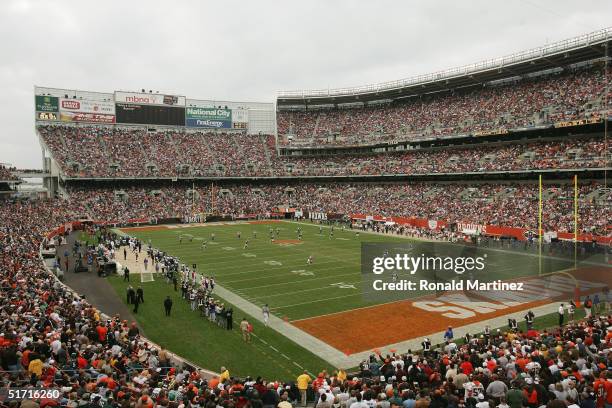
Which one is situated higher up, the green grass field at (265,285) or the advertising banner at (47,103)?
the advertising banner at (47,103)

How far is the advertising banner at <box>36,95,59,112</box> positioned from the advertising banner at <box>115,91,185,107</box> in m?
8.05

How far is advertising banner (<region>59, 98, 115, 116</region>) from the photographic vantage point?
6438cm

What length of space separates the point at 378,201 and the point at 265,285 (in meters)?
35.6

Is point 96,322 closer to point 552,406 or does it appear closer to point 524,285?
point 552,406

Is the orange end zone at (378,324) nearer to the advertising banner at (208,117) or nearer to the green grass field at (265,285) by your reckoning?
the green grass field at (265,285)

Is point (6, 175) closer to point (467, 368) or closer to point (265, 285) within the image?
point (265, 285)

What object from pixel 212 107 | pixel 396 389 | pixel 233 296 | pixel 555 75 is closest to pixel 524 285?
pixel 233 296

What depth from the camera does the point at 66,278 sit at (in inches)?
1038

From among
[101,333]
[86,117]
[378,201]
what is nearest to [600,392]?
[101,333]

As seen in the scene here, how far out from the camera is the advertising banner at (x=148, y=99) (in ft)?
225

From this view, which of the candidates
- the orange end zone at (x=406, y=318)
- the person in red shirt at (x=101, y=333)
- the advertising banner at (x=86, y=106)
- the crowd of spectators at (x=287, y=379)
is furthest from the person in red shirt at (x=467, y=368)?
the advertising banner at (x=86, y=106)

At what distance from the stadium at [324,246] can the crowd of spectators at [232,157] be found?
0.32m

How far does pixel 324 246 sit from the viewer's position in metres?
37.4

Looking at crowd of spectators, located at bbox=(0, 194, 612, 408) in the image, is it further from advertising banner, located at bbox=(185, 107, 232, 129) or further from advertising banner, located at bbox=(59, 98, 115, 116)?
advertising banner, located at bbox=(185, 107, 232, 129)
